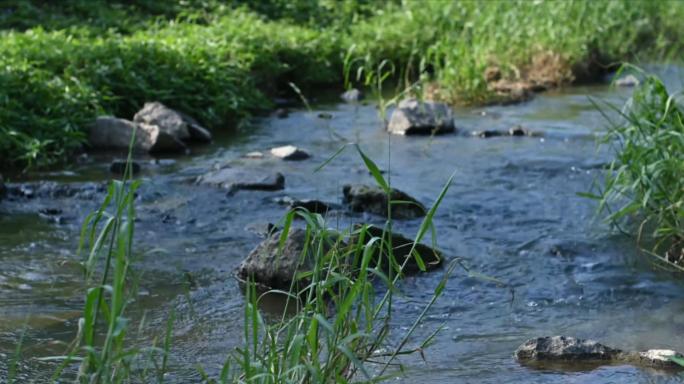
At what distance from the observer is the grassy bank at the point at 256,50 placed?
8219 mm

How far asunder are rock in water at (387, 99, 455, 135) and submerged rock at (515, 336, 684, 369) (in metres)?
4.75

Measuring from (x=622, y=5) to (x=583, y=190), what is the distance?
606 centimetres

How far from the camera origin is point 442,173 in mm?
7641

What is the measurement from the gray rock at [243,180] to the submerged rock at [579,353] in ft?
10.6

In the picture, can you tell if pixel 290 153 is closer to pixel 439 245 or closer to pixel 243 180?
pixel 243 180

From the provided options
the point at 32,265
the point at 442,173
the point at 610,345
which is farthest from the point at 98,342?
the point at 442,173

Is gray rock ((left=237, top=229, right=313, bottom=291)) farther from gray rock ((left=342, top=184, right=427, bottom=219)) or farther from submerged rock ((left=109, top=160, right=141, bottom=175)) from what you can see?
submerged rock ((left=109, top=160, right=141, bottom=175))

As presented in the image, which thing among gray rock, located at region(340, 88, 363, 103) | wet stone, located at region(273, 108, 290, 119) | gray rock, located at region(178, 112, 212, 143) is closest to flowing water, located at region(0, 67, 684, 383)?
gray rock, located at region(178, 112, 212, 143)

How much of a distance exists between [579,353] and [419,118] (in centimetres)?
499

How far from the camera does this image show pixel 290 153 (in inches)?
320

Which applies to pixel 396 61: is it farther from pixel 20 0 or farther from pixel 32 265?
pixel 32 265

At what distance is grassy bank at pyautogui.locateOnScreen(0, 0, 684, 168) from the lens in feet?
27.0

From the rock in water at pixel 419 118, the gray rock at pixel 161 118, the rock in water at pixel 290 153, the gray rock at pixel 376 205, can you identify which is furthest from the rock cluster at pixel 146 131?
the gray rock at pixel 376 205

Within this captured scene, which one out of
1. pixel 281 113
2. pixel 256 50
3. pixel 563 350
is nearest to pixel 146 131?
pixel 281 113
